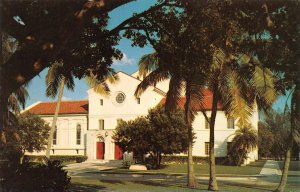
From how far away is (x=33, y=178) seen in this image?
551 inches

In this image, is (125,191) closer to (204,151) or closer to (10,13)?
(10,13)

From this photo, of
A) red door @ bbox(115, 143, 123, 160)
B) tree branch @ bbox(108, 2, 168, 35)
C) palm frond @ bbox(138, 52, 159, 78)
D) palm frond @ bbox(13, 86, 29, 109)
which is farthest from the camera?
red door @ bbox(115, 143, 123, 160)

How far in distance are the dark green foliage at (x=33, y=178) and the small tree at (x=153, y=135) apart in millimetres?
22194

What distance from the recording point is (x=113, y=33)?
12.1 m

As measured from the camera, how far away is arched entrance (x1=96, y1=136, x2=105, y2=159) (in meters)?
53.0

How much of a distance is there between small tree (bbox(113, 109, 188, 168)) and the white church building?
11532mm

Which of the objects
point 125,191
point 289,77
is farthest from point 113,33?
point 125,191

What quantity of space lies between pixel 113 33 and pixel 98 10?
115 inches

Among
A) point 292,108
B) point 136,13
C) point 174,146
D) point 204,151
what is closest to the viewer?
point 136,13

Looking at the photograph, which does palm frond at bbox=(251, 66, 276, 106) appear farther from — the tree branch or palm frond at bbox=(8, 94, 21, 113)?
palm frond at bbox=(8, 94, 21, 113)

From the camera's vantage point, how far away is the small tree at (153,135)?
37.2 metres

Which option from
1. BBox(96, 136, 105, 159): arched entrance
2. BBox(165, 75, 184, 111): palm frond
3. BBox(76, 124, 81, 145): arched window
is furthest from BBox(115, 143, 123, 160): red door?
BBox(165, 75, 184, 111): palm frond

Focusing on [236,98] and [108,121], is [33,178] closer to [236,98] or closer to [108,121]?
[236,98]

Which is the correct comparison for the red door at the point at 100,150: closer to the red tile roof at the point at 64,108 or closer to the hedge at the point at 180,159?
the red tile roof at the point at 64,108
